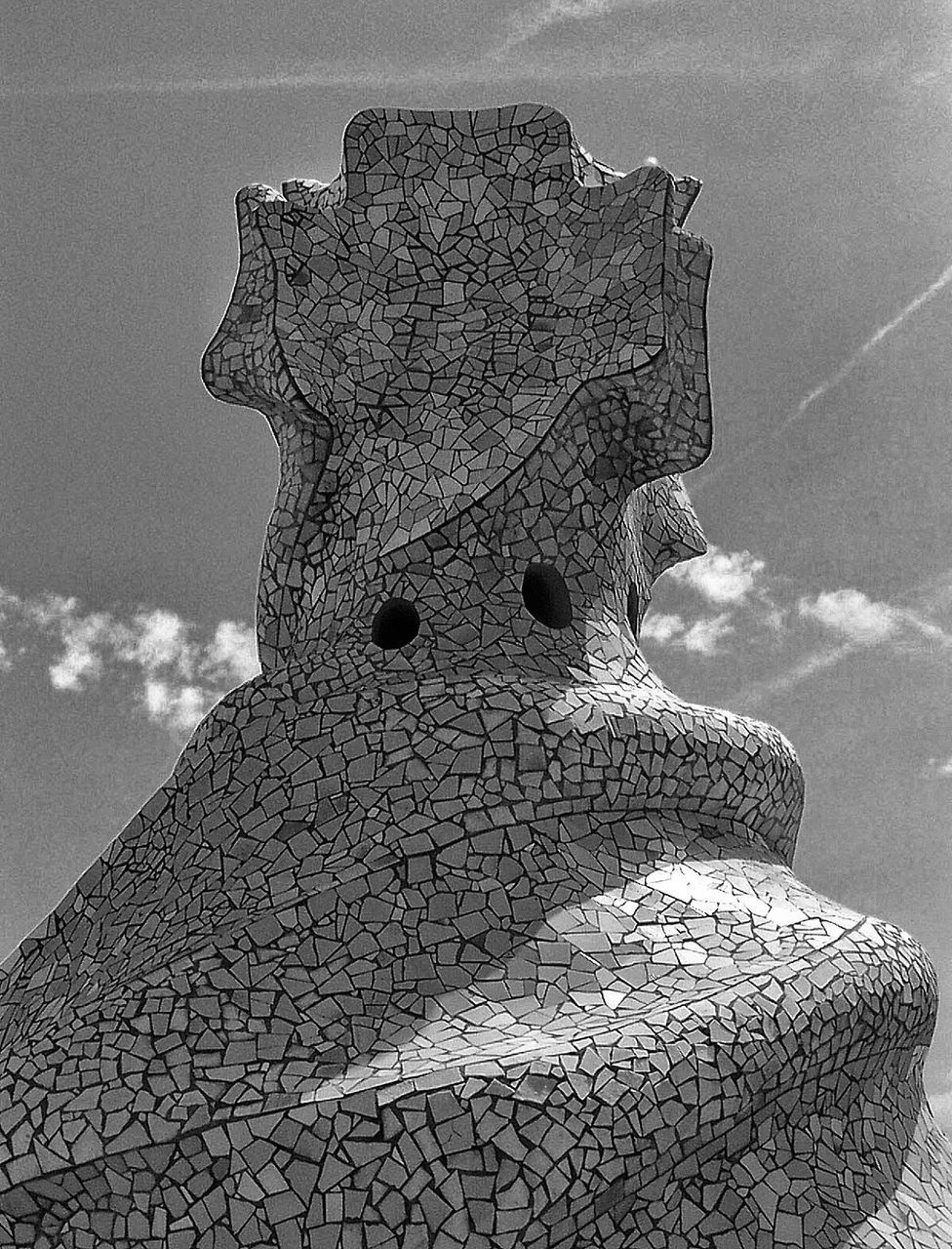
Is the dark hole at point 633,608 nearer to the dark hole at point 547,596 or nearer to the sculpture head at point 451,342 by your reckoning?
the sculpture head at point 451,342

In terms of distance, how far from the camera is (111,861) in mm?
6035

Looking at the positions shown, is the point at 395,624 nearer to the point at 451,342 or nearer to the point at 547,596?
the point at 547,596

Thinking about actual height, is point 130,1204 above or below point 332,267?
below

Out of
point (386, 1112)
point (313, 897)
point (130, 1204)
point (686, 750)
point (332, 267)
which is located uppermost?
point (332, 267)

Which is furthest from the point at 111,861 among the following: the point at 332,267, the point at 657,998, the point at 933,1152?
the point at 933,1152

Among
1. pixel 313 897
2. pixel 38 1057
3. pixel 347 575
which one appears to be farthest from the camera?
pixel 347 575

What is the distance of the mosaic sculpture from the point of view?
14.9 ft

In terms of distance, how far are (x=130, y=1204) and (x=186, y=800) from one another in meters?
1.76

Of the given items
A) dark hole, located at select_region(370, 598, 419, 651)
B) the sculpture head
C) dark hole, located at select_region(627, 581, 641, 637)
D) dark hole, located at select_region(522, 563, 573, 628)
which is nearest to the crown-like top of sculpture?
the sculpture head

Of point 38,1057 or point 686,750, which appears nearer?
point 38,1057

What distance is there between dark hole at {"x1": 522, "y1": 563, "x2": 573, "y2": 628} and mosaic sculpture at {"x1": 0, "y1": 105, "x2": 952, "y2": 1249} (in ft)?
0.08

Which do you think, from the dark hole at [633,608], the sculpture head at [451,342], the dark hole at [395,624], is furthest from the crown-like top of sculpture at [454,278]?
the dark hole at [633,608]

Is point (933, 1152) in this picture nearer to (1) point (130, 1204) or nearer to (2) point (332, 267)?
(1) point (130, 1204)

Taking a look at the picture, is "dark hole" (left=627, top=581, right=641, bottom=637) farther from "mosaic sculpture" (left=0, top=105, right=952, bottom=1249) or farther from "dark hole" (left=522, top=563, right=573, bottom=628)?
"dark hole" (left=522, top=563, right=573, bottom=628)
